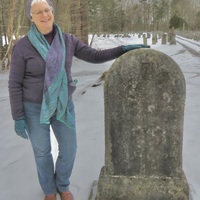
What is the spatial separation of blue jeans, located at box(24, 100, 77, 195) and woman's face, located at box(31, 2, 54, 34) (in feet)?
1.98

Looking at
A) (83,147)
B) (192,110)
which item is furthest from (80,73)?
(83,147)

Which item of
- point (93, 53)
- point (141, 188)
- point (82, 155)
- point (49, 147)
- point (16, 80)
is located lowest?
point (82, 155)

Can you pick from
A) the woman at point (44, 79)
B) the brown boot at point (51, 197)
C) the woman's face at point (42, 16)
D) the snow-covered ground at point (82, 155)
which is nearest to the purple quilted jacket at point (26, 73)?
the woman at point (44, 79)

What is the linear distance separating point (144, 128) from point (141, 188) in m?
0.54

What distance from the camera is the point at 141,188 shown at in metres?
2.55

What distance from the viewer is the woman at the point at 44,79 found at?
224 centimetres

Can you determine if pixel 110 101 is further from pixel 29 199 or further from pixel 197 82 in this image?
pixel 197 82

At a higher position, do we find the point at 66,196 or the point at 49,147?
the point at 49,147

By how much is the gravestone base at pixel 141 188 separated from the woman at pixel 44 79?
0.45 meters

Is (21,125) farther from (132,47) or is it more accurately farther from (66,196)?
(132,47)

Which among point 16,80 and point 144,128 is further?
point 144,128

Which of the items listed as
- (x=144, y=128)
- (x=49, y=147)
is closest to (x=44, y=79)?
(x=49, y=147)

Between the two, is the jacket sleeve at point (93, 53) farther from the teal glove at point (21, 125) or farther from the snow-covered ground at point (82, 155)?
the snow-covered ground at point (82, 155)

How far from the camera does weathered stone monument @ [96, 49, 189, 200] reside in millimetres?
2277
